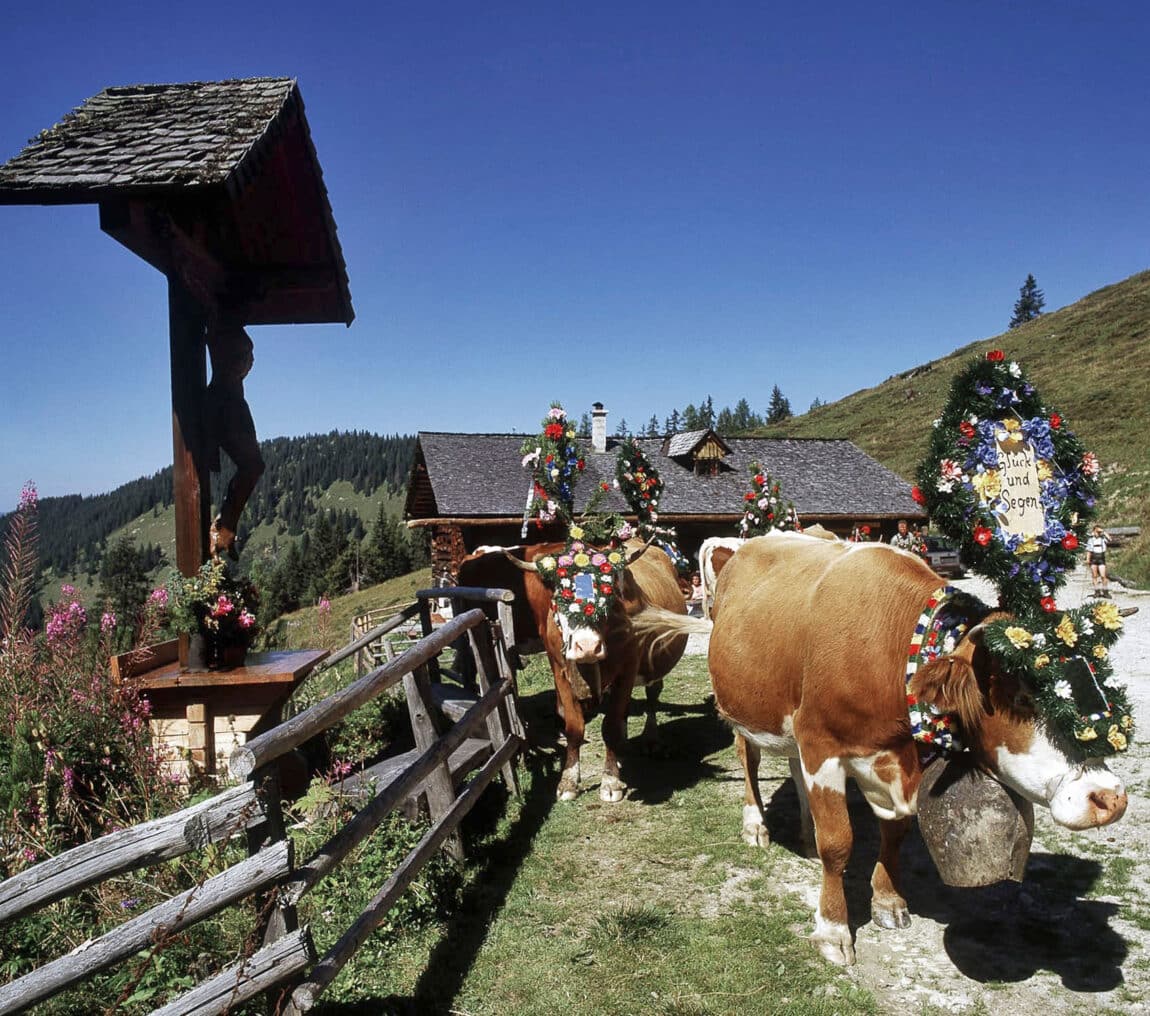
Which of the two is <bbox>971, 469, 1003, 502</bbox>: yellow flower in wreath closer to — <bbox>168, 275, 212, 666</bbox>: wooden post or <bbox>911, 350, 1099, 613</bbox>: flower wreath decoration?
<bbox>911, 350, 1099, 613</bbox>: flower wreath decoration

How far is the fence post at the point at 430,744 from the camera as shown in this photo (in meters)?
4.88

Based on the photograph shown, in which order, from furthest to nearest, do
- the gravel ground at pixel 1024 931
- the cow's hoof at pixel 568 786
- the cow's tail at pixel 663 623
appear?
1. the cow's hoof at pixel 568 786
2. the cow's tail at pixel 663 623
3. the gravel ground at pixel 1024 931

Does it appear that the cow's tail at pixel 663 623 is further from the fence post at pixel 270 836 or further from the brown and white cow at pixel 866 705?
the fence post at pixel 270 836

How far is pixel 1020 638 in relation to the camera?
2.97 metres

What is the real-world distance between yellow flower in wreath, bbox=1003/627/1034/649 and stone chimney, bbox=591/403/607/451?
23.4 meters

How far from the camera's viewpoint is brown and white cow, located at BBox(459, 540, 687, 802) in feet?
20.9

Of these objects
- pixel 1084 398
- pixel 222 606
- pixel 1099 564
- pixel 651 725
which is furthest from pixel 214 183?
pixel 1084 398

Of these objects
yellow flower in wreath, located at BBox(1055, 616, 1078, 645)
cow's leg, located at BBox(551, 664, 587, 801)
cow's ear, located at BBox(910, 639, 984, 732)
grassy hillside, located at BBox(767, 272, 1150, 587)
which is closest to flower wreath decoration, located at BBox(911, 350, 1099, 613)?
yellow flower in wreath, located at BBox(1055, 616, 1078, 645)

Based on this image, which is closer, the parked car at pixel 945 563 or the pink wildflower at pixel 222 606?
the pink wildflower at pixel 222 606

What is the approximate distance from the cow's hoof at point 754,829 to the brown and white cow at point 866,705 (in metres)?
0.93

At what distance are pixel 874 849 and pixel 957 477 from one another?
3062 mm

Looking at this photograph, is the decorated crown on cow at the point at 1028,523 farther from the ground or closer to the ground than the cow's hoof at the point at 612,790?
farther from the ground

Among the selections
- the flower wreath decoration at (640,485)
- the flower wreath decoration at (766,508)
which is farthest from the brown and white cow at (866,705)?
the flower wreath decoration at (766,508)

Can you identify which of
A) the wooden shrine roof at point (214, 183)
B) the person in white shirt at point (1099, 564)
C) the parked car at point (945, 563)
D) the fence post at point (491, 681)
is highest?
the wooden shrine roof at point (214, 183)
